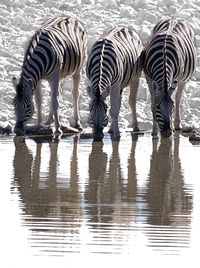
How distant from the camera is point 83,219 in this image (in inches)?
268

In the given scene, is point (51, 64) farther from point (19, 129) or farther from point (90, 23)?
point (90, 23)

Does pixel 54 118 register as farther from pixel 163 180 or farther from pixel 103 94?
pixel 163 180

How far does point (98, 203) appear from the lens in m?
7.53

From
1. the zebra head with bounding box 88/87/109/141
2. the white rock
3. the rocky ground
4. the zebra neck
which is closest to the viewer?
the zebra head with bounding box 88/87/109/141

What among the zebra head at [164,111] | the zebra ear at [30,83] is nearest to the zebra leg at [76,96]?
the zebra ear at [30,83]

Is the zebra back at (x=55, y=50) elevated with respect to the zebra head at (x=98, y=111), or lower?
elevated

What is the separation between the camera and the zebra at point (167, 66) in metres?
12.8

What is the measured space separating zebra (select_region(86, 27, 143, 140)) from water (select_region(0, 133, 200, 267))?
551 millimetres

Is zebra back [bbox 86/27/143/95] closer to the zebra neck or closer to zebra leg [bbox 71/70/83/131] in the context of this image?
the zebra neck

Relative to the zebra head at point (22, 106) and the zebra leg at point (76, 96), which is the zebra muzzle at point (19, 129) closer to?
the zebra head at point (22, 106)

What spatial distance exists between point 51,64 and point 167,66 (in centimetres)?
179

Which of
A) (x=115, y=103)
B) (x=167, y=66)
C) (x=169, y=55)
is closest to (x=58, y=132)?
(x=115, y=103)

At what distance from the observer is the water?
5898 millimetres

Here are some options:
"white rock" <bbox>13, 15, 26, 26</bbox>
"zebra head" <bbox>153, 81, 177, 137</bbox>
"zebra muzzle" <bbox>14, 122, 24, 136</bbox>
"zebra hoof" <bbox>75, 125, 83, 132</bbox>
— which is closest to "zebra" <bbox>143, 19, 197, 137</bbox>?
"zebra head" <bbox>153, 81, 177, 137</bbox>
